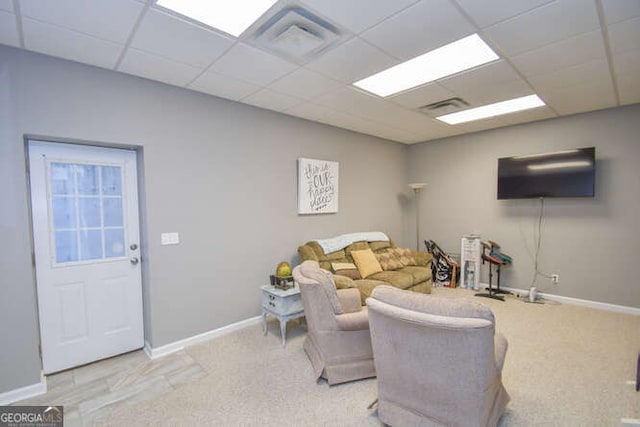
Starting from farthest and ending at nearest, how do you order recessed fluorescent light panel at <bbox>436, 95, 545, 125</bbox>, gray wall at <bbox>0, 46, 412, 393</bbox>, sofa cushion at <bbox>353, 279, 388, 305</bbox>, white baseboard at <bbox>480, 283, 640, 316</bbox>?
white baseboard at <bbox>480, 283, 640, 316</bbox>
recessed fluorescent light panel at <bbox>436, 95, 545, 125</bbox>
sofa cushion at <bbox>353, 279, 388, 305</bbox>
gray wall at <bbox>0, 46, 412, 393</bbox>

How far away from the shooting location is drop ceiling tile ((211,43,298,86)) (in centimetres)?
240

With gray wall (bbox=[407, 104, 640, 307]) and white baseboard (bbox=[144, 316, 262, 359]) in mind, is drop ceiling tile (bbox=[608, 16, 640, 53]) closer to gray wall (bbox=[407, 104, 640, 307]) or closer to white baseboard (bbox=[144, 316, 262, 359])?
gray wall (bbox=[407, 104, 640, 307])

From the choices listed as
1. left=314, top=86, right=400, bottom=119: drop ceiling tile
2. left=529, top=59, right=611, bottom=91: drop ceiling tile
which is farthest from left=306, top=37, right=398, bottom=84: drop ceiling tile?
left=529, top=59, right=611, bottom=91: drop ceiling tile

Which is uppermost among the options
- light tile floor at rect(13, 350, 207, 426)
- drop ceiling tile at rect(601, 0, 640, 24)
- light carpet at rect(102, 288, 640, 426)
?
drop ceiling tile at rect(601, 0, 640, 24)

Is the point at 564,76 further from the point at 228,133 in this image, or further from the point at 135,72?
the point at 135,72

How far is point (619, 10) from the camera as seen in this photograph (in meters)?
1.90

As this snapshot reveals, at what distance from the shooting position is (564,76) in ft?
9.50

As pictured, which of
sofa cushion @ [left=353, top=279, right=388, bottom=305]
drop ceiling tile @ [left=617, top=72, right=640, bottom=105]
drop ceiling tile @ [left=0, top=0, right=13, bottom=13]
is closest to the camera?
drop ceiling tile @ [left=0, top=0, right=13, bottom=13]

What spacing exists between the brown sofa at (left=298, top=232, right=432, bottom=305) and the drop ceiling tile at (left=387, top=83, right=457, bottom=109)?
6.73 feet

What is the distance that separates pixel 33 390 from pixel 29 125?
2117mm

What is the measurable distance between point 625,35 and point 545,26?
2.26ft

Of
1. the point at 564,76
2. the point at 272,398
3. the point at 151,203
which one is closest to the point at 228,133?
the point at 151,203

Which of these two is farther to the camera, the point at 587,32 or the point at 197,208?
the point at 197,208

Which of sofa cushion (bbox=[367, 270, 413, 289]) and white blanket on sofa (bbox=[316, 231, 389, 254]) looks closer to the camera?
sofa cushion (bbox=[367, 270, 413, 289])
